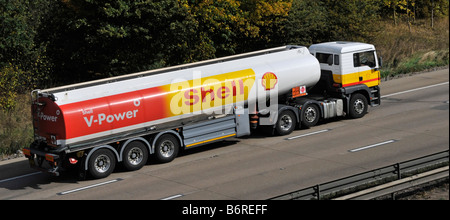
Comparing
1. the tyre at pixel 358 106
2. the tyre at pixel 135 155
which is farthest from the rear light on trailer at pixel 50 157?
the tyre at pixel 358 106

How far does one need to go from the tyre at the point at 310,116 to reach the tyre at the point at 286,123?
0.50 meters

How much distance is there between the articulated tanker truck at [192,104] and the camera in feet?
62.8

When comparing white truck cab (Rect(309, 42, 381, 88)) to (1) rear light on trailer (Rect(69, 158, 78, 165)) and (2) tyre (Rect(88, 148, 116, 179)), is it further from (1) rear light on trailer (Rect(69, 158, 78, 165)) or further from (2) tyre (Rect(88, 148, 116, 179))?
(1) rear light on trailer (Rect(69, 158, 78, 165))

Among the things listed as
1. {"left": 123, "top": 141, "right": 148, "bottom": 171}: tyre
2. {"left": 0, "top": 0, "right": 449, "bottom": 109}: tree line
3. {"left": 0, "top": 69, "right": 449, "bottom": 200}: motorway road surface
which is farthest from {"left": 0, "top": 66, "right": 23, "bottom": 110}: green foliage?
{"left": 123, "top": 141, "right": 148, "bottom": 171}: tyre

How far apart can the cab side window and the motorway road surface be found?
2.17 m

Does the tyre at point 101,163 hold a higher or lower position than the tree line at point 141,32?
lower

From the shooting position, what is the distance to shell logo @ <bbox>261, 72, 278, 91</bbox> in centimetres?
2262

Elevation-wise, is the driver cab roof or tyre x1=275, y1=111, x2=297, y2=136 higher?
the driver cab roof

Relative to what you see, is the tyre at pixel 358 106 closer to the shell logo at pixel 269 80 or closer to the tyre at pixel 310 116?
the tyre at pixel 310 116

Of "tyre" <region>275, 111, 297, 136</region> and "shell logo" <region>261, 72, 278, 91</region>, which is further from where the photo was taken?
"tyre" <region>275, 111, 297, 136</region>

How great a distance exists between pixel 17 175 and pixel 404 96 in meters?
17.8

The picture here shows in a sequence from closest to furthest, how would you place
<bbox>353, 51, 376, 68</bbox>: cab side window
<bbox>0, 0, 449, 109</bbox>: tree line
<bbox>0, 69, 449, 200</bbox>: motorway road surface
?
<bbox>0, 69, 449, 200</bbox>: motorway road surface < <bbox>353, 51, 376, 68</bbox>: cab side window < <bbox>0, 0, 449, 109</bbox>: tree line

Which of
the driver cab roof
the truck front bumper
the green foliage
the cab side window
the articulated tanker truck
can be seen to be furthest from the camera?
the green foliage

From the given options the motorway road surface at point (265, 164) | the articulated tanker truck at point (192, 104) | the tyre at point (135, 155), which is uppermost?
the articulated tanker truck at point (192, 104)
